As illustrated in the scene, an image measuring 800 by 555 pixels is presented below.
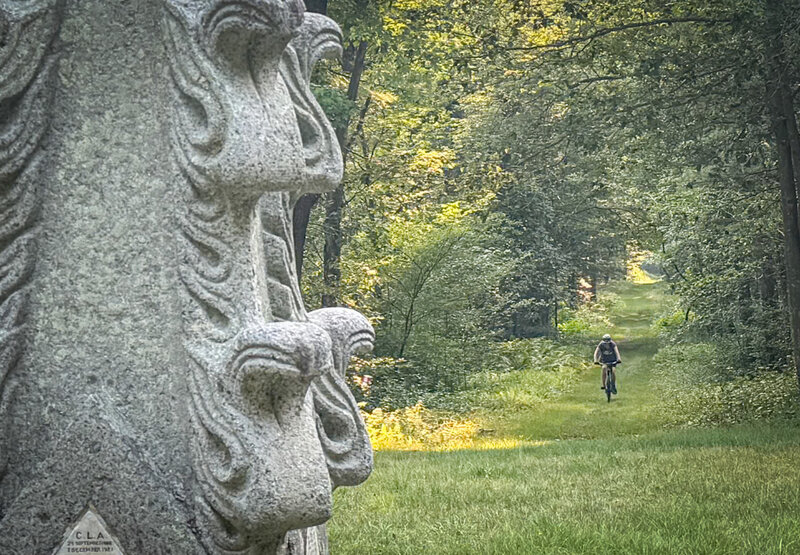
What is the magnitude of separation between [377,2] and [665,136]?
4.92 meters

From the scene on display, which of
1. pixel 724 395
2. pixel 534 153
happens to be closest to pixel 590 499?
pixel 534 153

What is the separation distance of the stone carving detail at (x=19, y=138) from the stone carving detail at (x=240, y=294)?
46 cm

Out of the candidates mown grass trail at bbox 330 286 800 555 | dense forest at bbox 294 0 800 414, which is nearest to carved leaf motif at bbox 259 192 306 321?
mown grass trail at bbox 330 286 800 555

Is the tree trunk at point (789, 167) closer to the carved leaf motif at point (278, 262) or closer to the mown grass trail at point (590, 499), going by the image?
the mown grass trail at point (590, 499)

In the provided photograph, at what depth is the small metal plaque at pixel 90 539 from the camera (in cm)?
326

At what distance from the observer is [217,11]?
3.28 metres

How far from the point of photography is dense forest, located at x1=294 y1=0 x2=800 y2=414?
44.2ft

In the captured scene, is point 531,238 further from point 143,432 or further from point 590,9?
point 143,432

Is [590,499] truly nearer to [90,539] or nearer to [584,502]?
[584,502]

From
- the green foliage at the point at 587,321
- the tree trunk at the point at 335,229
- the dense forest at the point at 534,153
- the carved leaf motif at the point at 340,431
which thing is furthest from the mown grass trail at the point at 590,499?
the green foliage at the point at 587,321

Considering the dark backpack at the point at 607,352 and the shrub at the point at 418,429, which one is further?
the dark backpack at the point at 607,352

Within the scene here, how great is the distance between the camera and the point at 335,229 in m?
18.9

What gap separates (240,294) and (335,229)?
15589 millimetres

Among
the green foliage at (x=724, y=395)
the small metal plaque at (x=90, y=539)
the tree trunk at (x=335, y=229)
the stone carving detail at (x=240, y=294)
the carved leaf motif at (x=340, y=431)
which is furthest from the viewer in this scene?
the tree trunk at (x=335, y=229)
